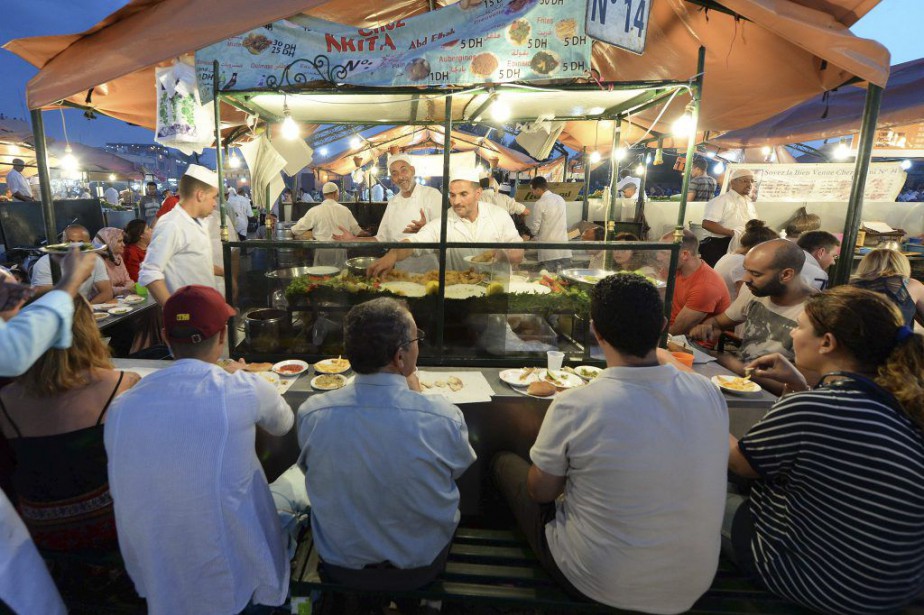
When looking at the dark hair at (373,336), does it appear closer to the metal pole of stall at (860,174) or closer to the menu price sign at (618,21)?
the menu price sign at (618,21)

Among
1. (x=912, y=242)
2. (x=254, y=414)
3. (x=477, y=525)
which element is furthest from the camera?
(x=912, y=242)

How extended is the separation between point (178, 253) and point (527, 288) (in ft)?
9.66

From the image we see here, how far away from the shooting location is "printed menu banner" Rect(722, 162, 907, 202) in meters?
8.27

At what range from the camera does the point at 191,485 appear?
5.56ft

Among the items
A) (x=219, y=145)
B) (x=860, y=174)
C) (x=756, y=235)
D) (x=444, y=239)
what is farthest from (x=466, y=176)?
(x=860, y=174)

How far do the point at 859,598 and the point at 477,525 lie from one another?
2022 mm

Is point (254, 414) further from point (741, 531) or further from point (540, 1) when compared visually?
point (540, 1)

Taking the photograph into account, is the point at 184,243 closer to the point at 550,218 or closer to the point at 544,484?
the point at 544,484

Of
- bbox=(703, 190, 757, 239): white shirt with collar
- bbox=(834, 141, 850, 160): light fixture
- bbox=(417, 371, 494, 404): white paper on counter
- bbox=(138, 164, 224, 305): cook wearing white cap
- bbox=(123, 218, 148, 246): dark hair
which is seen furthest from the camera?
bbox=(834, 141, 850, 160): light fixture

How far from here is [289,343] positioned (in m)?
3.51

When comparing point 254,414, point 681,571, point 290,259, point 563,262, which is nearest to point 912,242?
point 563,262

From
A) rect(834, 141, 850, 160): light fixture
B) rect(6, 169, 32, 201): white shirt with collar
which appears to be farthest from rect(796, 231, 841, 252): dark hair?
rect(6, 169, 32, 201): white shirt with collar

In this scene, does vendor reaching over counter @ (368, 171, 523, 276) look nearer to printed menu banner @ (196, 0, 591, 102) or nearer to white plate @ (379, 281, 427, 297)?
white plate @ (379, 281, 427, 297)

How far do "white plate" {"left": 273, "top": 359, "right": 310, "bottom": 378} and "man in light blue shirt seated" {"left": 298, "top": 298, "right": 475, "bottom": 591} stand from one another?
1.35 m
